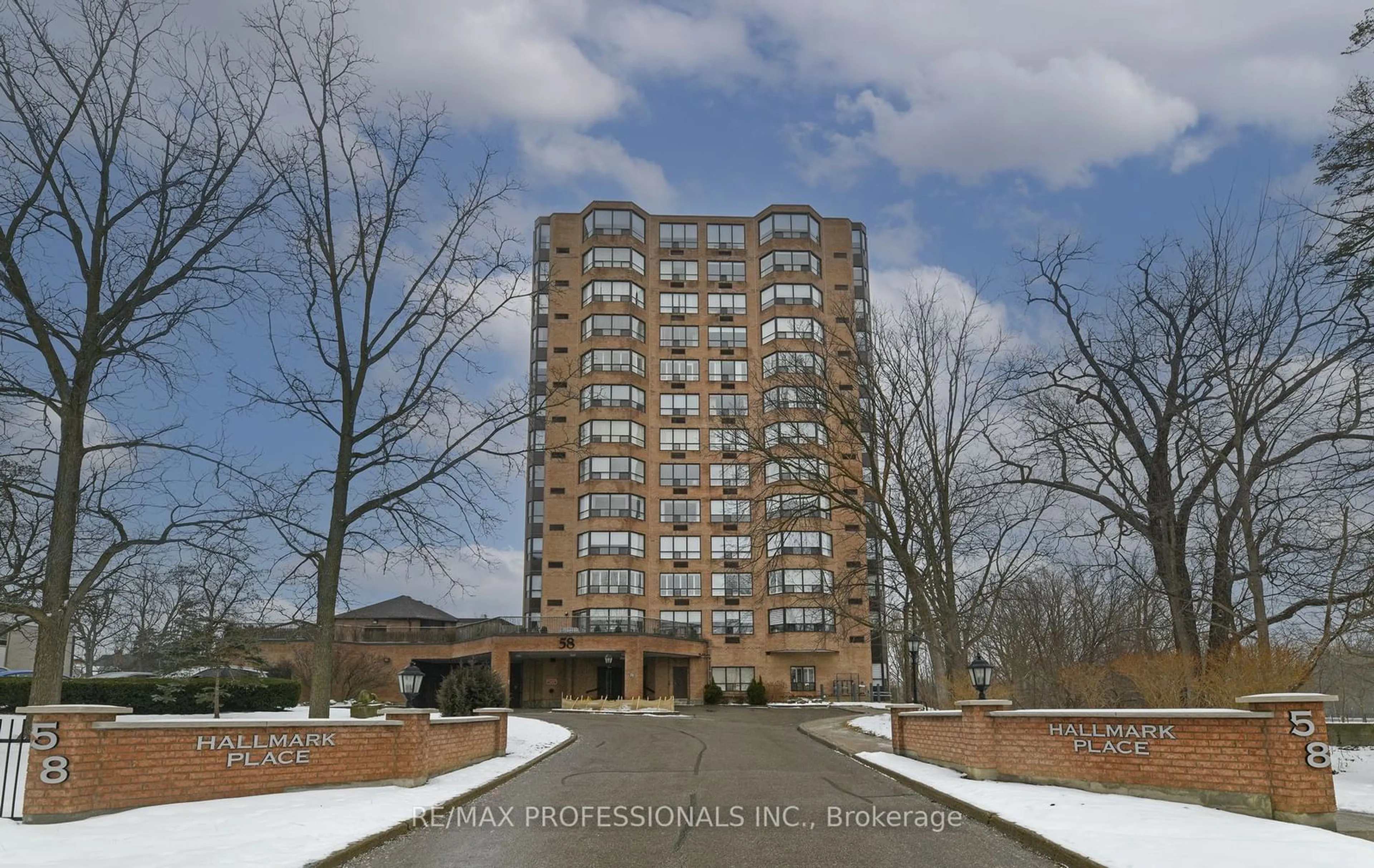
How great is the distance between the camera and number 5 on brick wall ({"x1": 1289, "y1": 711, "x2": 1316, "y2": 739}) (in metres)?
11.0

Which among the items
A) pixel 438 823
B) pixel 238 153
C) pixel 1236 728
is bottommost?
pixel 438 823

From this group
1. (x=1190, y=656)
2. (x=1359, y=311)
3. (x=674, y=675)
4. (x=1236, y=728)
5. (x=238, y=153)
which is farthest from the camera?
(x=674, y=675)

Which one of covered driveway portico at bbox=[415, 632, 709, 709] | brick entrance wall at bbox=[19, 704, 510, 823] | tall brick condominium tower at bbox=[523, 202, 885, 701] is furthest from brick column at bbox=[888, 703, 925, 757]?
tall brick condominium tower at bbox=[523, 202, 885, 701]

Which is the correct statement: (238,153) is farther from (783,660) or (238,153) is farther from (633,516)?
(783,660)

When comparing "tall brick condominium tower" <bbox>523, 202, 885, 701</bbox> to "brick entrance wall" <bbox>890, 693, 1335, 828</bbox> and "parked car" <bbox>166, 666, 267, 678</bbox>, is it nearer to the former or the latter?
"parked car" <bbox>166, 666, 267, 678</bbox>

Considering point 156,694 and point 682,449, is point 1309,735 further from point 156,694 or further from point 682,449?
point 682,449

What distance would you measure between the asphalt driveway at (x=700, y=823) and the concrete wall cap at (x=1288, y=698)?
3374mm

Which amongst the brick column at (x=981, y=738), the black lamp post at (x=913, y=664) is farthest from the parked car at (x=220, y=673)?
the black lamp post at (x=913, y=664)

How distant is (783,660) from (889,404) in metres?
36.3

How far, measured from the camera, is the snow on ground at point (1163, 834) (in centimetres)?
876

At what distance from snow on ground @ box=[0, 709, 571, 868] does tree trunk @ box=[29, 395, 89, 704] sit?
4.58 m

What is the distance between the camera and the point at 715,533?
65.5 m

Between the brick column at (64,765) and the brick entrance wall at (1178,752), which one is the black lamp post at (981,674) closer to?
the brick entrance wall at (1178,752)

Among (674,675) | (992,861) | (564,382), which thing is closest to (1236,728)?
(992,861)
